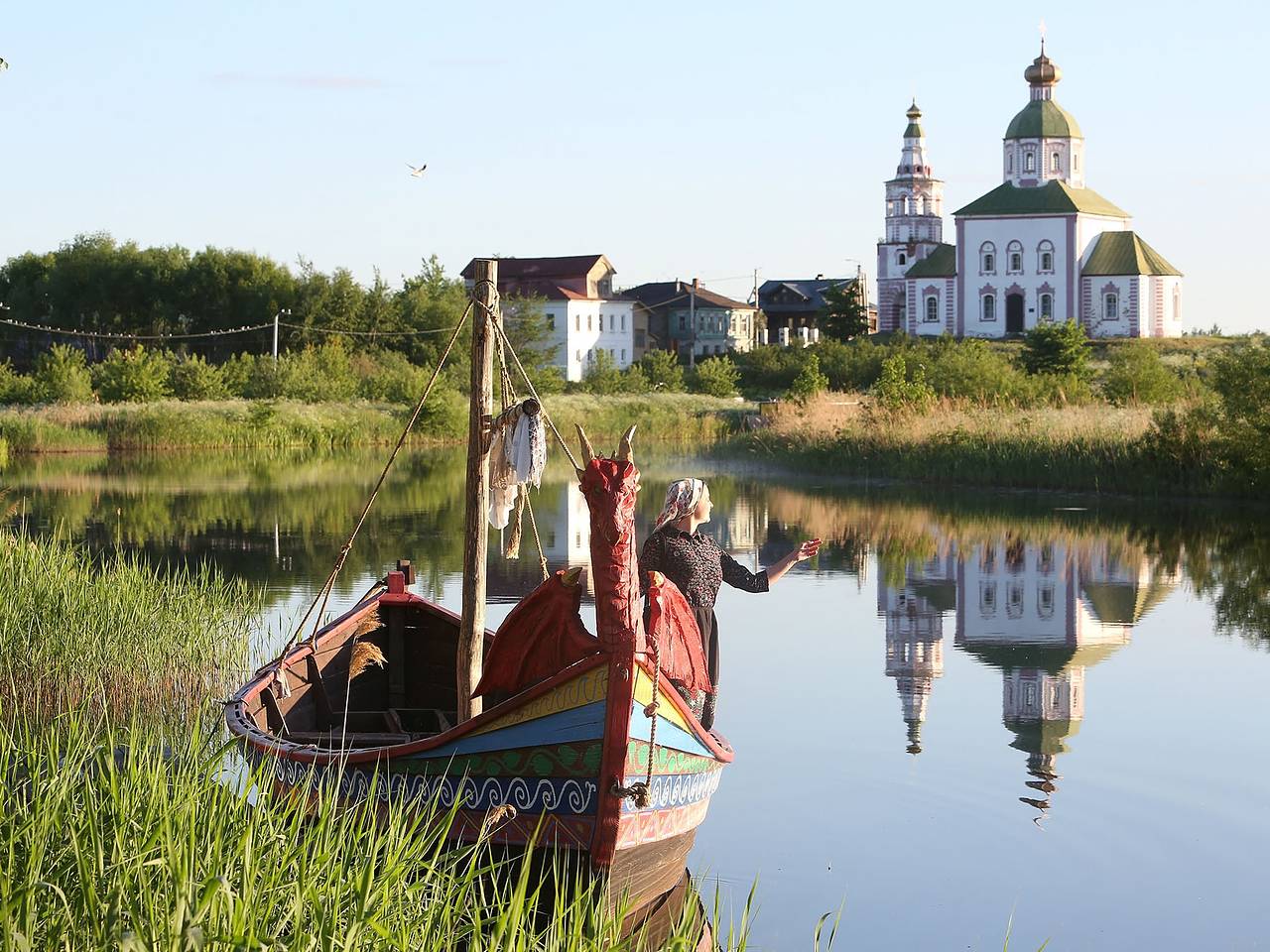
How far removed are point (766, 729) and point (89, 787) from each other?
6629mm

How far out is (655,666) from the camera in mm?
7422

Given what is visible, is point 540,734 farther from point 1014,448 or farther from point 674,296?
point 674,296

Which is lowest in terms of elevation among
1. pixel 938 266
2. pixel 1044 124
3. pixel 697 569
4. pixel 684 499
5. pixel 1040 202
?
pixel 697 569

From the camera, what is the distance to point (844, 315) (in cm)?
8850

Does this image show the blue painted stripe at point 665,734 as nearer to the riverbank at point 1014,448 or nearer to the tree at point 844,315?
the riverbank at point 1014,448

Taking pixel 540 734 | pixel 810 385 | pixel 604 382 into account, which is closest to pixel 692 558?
pixel 540 734

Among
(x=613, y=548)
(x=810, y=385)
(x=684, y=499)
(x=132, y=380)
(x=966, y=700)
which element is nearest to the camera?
(x=613, y=548)

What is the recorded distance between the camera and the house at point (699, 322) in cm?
9938

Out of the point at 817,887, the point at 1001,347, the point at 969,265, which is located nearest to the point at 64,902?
the point at 817,887

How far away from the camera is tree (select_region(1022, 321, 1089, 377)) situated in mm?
58562

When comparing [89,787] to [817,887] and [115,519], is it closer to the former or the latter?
[817,887]

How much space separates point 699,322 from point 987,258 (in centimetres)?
2103

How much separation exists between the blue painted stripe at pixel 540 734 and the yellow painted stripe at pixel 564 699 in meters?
0.02

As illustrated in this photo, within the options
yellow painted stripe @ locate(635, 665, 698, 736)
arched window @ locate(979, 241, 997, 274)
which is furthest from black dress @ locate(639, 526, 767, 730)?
arched window @ locate(979, 241, 997, 274)
